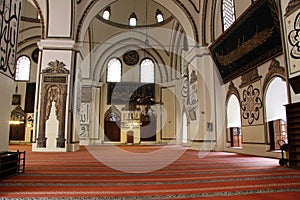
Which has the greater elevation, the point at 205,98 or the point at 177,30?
the point at 177,30

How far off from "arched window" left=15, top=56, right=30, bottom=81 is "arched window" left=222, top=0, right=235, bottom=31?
11.7 meters

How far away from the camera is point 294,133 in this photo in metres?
4.14

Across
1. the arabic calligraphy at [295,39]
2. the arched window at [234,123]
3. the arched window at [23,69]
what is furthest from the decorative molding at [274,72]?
the arched window at [23,69]

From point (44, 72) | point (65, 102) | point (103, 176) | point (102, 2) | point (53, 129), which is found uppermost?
point (102, 2)

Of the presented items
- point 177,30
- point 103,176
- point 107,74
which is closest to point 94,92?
point 107,74

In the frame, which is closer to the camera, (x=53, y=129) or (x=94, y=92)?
(x=53, y=129)

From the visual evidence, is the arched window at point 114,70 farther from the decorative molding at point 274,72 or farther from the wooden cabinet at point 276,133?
the wooden cabinet at point 276,133

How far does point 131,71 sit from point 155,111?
280 cm

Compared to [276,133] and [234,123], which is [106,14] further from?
[276,133]

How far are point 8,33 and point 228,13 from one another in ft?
21.8

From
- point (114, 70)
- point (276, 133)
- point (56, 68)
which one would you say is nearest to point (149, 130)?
point (114, 70)

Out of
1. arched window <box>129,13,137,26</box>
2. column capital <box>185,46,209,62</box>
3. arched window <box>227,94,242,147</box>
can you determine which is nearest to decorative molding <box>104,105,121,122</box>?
arched window <box>129,13,137,26</box>

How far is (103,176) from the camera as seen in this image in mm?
3268

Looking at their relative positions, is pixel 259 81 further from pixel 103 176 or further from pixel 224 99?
pixel 103 176
